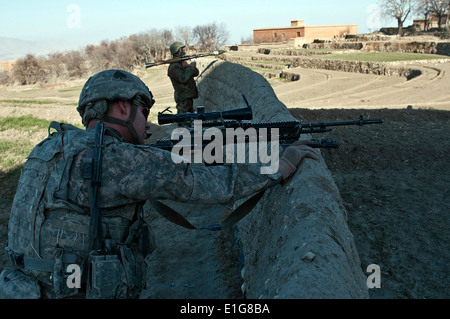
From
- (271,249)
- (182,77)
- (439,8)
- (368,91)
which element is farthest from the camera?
(439,8)

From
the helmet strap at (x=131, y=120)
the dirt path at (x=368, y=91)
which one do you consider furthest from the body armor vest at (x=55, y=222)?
the dirt path at (x=368, y=91)

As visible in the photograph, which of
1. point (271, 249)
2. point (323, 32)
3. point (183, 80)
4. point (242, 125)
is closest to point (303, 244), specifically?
point (271, 249)

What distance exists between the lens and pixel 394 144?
7172mm

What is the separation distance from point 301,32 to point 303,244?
176 ft

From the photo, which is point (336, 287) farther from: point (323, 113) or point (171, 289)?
point (323, 113)

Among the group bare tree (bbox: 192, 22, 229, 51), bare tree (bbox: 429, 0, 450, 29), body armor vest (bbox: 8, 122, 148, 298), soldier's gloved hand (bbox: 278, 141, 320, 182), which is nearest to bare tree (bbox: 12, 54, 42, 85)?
bare tree (bbox: 192, 22, 229, 51)

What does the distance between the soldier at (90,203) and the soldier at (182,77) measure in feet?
23.5

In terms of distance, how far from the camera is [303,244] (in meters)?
2.24

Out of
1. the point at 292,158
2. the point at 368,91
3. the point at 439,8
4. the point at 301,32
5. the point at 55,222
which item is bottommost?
the point at 368,91

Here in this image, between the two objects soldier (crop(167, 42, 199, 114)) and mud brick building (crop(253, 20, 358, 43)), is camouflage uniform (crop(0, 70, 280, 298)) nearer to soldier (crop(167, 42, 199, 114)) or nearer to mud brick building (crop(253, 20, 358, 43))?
soldier (crop(167, 42, 199, 114))

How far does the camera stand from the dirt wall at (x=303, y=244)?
1.96m

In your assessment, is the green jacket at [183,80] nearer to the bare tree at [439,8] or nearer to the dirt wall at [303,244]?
the dirt wall at [303,244]

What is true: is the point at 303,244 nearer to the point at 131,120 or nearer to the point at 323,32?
the point at 131,120

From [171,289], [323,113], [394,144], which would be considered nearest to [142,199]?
[171,289]
